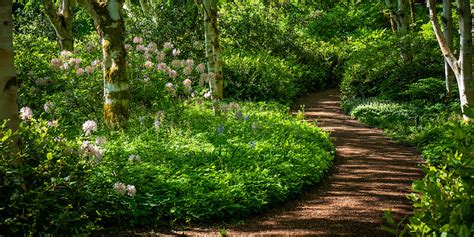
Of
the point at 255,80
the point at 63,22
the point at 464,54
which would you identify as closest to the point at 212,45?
the point at 255,80

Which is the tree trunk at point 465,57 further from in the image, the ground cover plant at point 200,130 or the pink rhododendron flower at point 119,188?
the pink rhododendron flower at point 119,188

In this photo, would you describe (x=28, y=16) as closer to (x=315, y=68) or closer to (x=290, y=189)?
(x=315, y=68)

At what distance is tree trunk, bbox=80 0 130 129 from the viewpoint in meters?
8.20

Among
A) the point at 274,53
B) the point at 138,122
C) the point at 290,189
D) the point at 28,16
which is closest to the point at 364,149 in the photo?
the point at 290,189

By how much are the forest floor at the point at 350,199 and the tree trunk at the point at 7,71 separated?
6.33 feet

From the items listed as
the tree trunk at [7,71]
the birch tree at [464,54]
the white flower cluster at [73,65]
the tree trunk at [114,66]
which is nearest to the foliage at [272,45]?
the white flower cluster at [73,65]

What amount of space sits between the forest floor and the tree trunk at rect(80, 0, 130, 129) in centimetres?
336

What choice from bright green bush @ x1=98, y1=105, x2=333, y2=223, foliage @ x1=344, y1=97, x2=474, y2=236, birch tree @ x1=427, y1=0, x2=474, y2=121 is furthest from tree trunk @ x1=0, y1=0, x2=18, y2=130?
birch tree @ x1=427, y1=0, x2=474, y2=121

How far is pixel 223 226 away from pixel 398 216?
221 cm

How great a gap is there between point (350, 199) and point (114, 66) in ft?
14.5

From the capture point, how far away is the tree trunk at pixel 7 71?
14.2 feet

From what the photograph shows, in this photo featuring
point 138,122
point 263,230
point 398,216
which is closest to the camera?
point 263,230

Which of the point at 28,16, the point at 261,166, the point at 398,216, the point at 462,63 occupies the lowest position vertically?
the point at 398,216

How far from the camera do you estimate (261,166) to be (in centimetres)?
712
